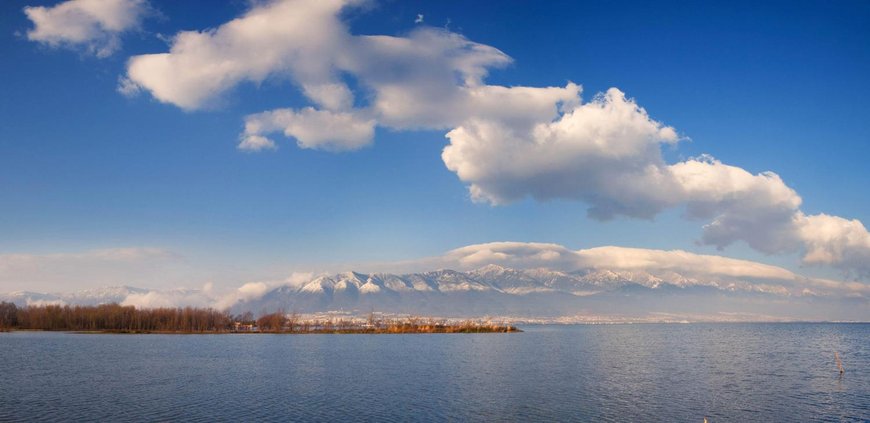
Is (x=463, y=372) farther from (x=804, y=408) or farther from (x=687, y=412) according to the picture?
(x=804, y=408)

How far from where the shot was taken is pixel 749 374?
10069 cm

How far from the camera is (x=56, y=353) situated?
133m

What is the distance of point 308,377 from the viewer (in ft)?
314

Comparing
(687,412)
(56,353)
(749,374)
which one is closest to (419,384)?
(687,412)

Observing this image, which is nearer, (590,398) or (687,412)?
(687,412)

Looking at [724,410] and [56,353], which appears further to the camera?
[56,353]

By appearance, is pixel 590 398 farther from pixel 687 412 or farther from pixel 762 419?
pixel 762 419

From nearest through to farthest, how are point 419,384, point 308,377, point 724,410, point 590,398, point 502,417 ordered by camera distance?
1. point 502,417
2. point 724,410
3. point 590,398
4. point 419,384
5. point 308,377

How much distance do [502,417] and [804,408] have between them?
37314 mm

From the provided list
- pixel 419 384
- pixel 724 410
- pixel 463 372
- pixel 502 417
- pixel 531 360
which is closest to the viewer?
pixel 502 417

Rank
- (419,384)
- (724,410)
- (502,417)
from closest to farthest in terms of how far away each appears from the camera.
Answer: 1. (502,417)
2. (724,410)
3. (419,384)

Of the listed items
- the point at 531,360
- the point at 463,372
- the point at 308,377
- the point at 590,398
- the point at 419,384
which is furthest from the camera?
the point at 531,360

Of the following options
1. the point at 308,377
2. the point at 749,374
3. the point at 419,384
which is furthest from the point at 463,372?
the point at 749,374

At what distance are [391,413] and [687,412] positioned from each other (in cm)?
3272
